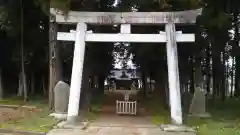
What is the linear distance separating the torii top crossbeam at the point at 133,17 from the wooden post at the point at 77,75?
13.5 inches

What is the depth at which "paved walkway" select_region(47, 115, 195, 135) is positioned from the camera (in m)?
12.2

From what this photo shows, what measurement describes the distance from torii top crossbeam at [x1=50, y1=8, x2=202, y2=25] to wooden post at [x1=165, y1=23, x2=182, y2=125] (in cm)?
33

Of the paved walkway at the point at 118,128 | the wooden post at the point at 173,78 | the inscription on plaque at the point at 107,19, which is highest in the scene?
the inscription on plaque at the point at 107,19

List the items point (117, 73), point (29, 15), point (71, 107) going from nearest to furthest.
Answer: point (71, 107), point (29, 15), point (117, 73)

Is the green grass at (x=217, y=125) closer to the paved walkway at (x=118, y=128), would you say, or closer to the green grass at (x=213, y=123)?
the green grass at (x=213, y=123)

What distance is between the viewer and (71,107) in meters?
14.1

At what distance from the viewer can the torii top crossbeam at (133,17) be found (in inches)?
572

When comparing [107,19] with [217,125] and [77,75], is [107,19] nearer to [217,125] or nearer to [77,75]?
[77,75]

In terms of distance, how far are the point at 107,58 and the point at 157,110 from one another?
984 centimetres

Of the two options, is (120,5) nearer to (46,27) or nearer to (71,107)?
(46,27)

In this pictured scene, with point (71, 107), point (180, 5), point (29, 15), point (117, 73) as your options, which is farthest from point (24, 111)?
point (117, 73)

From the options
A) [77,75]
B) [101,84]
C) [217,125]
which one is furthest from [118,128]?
[101,84]

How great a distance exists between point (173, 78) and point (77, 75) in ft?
11.3

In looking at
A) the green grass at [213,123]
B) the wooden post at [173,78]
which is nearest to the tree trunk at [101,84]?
the green grass at [213,123]
